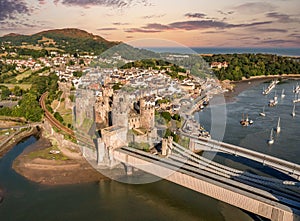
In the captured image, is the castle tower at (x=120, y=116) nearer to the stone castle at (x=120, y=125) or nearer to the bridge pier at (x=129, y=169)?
the stone castle at (x=120, y=125)

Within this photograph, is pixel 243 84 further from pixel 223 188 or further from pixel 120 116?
pixel 223 188


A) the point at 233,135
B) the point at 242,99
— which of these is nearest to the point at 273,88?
the point at 242,99

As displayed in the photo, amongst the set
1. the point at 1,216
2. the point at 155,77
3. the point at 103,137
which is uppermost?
the point at 155,77

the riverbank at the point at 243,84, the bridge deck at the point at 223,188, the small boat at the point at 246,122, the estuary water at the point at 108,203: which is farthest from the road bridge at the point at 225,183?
the riverbank at the point at 243,84

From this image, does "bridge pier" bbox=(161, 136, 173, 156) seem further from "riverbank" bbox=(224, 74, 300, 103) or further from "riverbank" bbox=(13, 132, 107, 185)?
"riverbank" bbox=(224, 74, 300, 103)

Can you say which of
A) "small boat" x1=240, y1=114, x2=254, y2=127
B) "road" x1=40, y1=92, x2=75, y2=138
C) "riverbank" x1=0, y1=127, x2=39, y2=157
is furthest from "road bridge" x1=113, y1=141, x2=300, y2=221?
"small boat" x1=240, y1=114, x2=254, y2=127

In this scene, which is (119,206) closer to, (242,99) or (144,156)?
(144,156)
